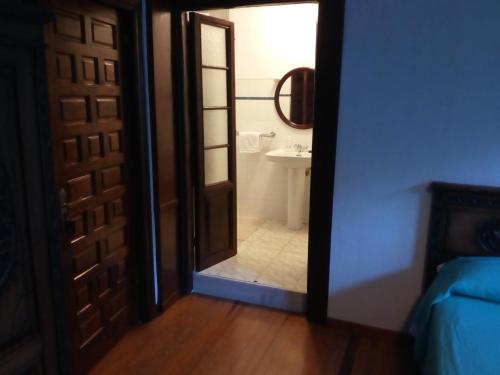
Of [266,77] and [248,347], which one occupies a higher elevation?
[266,77]

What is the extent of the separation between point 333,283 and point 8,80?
7.23 feet

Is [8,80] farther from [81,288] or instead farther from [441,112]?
[441,112]

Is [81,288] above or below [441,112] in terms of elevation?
below

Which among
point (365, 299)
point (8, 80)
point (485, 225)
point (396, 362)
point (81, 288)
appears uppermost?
point (8, 80)

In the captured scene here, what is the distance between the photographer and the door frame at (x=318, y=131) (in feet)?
7.88

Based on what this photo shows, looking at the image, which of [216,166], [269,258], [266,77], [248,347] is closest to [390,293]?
[248,347]

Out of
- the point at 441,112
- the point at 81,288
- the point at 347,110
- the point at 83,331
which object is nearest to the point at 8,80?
the point at 81,288

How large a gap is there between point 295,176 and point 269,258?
948 millimetres

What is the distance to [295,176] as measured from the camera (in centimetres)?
411

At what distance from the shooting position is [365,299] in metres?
2.63

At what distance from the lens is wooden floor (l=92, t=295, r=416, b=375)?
232cm

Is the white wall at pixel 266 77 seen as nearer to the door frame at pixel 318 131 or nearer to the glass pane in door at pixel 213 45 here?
the glass pane in door at pixel 213 45

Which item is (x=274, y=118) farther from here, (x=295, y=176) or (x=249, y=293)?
(x=249, y=293)

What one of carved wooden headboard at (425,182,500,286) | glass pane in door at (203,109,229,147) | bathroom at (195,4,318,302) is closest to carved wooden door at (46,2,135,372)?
glass pane in door at (203,109,229,147)
